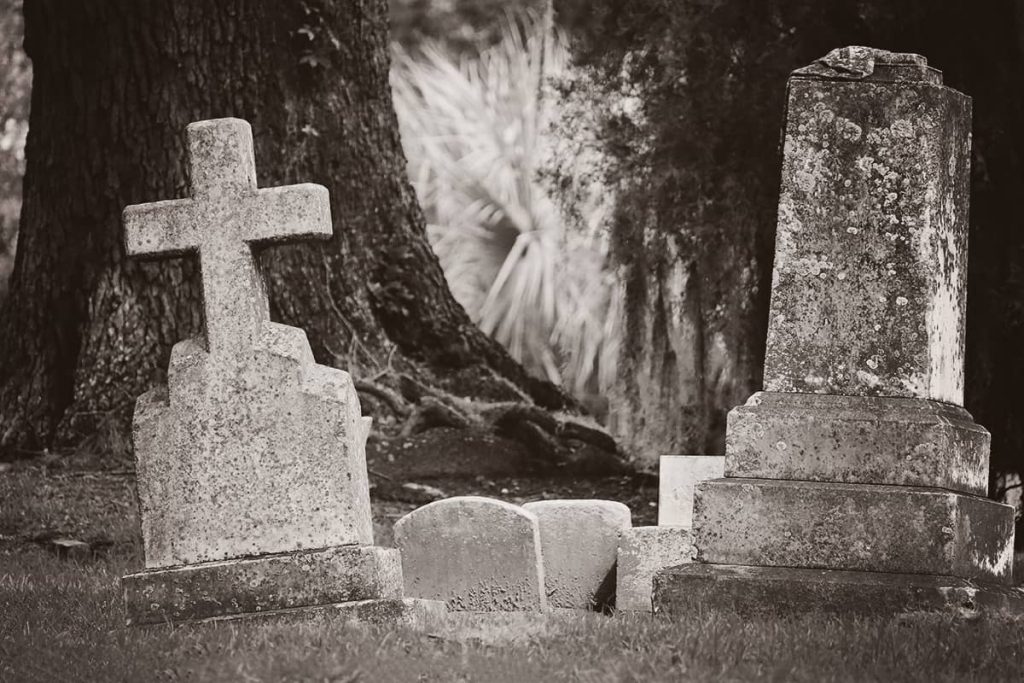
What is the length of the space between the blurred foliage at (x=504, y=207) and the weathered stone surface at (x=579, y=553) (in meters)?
12.7

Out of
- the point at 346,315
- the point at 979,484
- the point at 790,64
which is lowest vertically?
the point at 979,484

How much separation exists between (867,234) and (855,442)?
0.91 metres

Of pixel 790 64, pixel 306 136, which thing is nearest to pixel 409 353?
pixel 306 136

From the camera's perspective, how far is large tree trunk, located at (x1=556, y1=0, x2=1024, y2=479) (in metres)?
9.02

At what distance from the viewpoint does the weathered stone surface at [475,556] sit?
273 inches

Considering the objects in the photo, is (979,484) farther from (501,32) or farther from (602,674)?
(501,32)

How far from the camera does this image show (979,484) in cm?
646

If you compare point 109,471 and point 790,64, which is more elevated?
point 790,64

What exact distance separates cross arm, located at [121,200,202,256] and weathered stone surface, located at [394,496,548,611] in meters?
1.68

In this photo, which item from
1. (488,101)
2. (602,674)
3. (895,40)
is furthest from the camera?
(488,101)

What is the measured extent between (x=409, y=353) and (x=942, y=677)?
679 centimetres

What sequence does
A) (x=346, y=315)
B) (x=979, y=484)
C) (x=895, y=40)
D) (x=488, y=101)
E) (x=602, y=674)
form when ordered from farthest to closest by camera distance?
1. (x=488, y=101)
2. (x=346, y=315)
3. (x=895, y=40)
4. (x=979, y=484)
5. (x=602, y=674)

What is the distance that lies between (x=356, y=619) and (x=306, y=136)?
5.76 metres

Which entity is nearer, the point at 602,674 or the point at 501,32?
the point at 602,674
